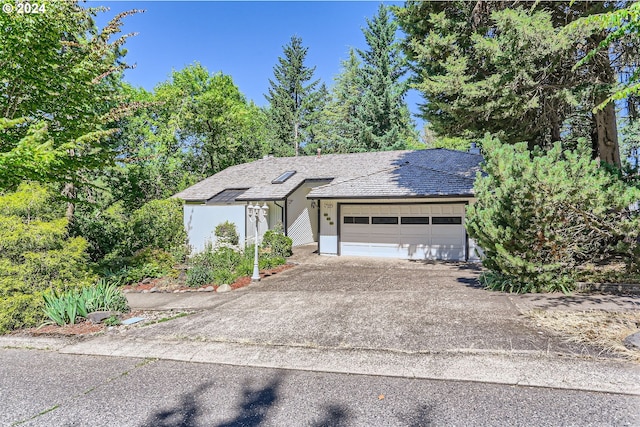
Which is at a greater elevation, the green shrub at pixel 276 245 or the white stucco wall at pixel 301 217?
the white stucco wall at pixel 301 217

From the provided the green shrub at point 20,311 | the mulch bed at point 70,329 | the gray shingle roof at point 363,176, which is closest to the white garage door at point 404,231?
the gray shingle roof at point 363,176

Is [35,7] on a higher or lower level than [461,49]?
lower

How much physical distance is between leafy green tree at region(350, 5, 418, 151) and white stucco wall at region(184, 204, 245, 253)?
1409 centimetres

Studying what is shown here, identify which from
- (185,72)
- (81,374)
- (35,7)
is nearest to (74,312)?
(81,374)

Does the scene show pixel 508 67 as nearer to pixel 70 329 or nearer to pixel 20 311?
pixel 70 329

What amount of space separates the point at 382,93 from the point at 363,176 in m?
13.8

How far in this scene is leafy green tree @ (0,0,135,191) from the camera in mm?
5875

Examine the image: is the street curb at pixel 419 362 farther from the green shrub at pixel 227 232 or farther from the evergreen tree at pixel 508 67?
the green shrub at pixel 227 232

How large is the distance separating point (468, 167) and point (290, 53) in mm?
25676

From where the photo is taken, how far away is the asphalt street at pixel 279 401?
2.88m

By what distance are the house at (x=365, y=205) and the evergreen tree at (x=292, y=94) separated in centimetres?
1478

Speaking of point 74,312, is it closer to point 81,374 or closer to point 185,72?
point 81,374

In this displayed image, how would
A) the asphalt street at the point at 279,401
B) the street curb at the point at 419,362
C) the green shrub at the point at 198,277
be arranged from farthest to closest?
the green shrub at the point at 198,277 < the street curb at the point at 419,362 < the asphalt street at the point at 279,401

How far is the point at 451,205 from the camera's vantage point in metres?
11.8
